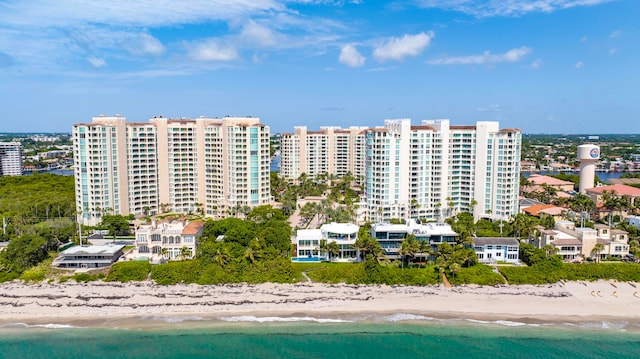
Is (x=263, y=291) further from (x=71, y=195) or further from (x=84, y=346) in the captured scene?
(x=71, y=195)

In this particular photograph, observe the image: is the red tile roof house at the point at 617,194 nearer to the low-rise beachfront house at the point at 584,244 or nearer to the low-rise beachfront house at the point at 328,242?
the low-rise beachfront house at the point at 584,244

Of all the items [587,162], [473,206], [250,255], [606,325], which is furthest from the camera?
[587,162]

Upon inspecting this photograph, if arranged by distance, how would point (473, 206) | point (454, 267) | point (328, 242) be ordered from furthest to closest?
1. point (473, 206)
2. point (328, 242)
3. point (454, 267)

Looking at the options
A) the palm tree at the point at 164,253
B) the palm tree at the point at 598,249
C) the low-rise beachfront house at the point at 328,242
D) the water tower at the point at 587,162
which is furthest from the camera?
the water tower at the point at 587,162

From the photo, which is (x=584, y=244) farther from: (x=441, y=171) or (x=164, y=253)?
(x=164, y=253)

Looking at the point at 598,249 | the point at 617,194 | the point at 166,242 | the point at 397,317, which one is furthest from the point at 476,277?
the point at 617,194

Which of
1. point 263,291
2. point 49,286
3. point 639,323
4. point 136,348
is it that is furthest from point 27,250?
point 639,323

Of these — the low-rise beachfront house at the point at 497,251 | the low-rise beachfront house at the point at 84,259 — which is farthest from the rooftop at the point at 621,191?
the low-rise beachfront house at the point at 84,259
